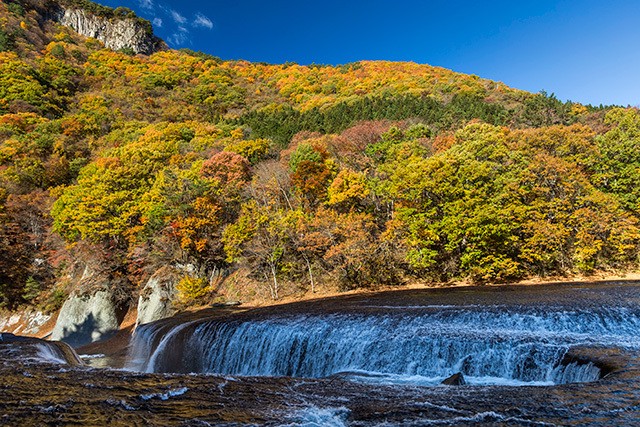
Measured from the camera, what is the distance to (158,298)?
2645 centimetres

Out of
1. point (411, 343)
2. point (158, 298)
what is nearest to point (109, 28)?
point (158, 298)

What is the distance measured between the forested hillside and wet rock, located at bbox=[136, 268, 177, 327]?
80 cm

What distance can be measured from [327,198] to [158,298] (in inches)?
570

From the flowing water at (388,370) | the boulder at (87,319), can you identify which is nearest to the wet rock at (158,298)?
the boulder at (87,319)

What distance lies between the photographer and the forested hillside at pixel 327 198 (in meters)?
23.7

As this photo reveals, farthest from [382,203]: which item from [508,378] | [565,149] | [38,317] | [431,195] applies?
[38,317]

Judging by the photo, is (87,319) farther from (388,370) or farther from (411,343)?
(411,343)

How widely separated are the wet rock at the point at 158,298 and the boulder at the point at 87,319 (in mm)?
2819

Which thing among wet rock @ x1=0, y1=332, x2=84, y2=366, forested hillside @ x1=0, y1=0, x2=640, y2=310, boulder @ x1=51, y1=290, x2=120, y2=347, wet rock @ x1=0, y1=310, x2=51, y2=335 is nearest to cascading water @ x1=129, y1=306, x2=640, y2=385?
wet rock @ x1=0, y1=332, x2=84, y2=366

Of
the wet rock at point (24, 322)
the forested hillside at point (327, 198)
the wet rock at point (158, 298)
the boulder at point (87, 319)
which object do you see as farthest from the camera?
the wet rock at point (24, 322)

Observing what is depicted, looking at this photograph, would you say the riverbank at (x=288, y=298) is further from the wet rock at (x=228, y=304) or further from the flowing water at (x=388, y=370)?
the flowing water at (x=388, y=370)

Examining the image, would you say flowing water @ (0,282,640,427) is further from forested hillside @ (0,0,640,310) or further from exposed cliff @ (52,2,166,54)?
exposed cliff @ (52,2,166,54)

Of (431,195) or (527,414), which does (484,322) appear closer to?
(527,414)

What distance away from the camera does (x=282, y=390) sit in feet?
20.9
